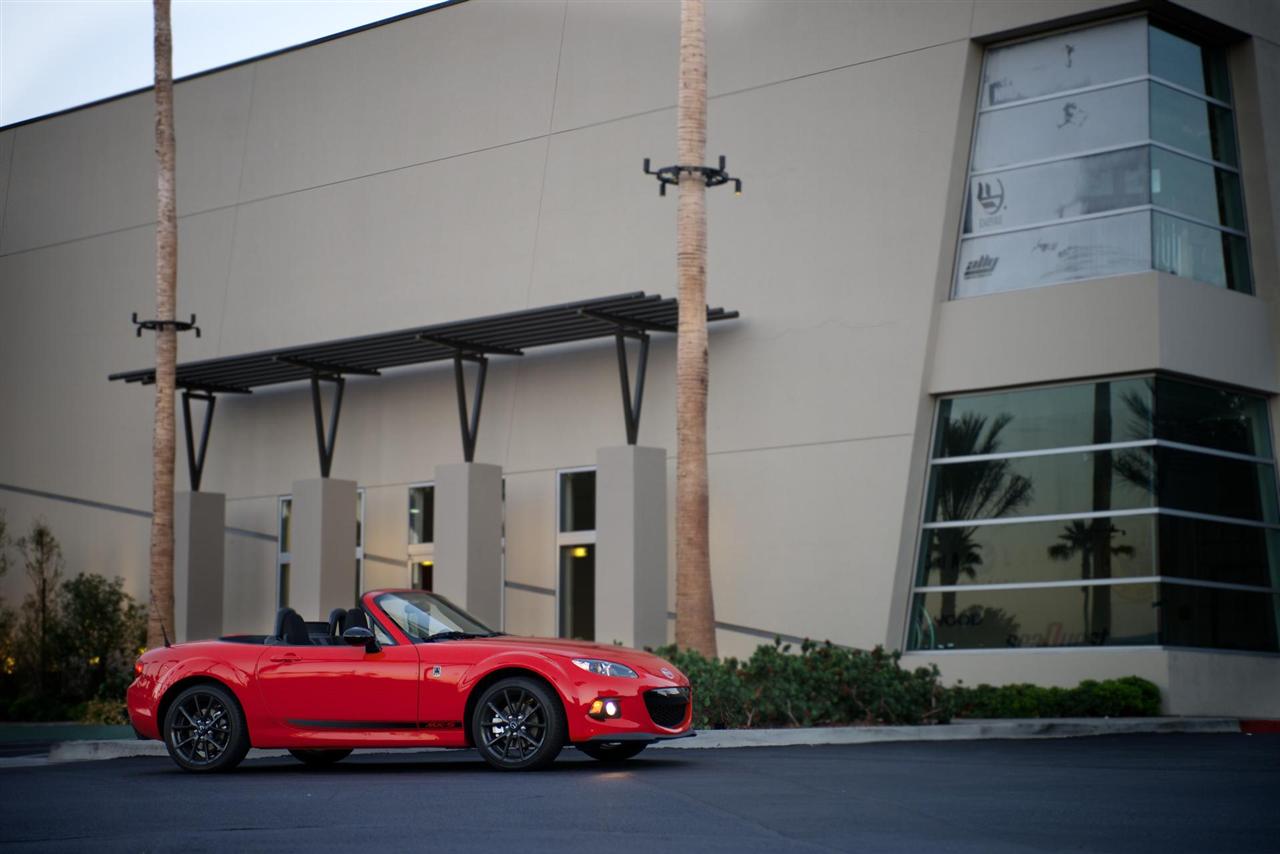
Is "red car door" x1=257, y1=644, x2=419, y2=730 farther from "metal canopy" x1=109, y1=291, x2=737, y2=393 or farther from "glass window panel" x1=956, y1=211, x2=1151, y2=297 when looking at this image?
"glass window panel" x1=956, y1=211, x2=1151, y2=297

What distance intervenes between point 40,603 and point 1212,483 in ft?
69.0

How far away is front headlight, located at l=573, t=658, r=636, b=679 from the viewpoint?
39.5ft

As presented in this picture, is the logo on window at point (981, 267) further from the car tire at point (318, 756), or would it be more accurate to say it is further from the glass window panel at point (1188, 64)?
the car tire at point (318, 756)

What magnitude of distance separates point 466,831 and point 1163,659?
12.9 metres

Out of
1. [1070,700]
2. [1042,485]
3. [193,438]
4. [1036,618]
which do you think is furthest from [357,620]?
[193,438]

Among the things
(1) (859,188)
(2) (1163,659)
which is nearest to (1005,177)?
(1) (859,188)

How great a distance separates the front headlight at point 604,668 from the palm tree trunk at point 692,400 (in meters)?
5.80

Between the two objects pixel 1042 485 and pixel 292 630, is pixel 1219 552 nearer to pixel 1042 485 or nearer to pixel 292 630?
pixel 1042 485

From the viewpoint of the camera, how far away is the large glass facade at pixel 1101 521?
19766 millimetres

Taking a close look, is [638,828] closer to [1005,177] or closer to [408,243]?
[1005,177]

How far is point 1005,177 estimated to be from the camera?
2139 centimetres

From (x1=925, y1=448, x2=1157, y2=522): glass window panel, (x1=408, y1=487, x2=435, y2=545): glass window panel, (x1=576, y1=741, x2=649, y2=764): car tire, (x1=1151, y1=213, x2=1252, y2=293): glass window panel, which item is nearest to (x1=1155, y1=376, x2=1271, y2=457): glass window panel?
(x1=925, y1=448, x2=1157, y2=522): glass window panel

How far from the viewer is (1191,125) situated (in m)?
21.2

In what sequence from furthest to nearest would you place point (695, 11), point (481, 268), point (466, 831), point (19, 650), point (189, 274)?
point (189, 274) < point (19, 650) < point (481, 268) < point (695, 11) < point (466, 831)
